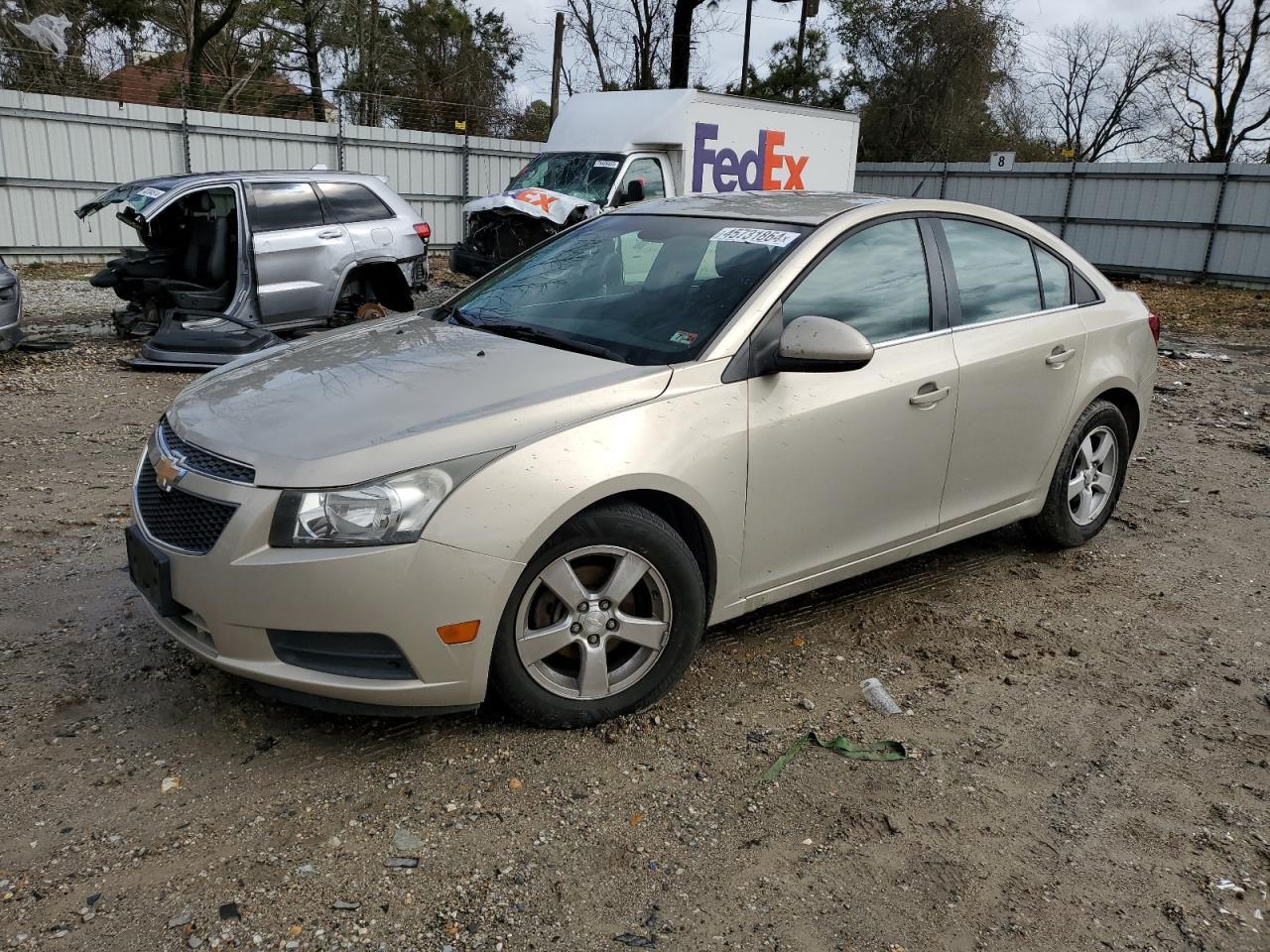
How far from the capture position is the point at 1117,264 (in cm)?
2092

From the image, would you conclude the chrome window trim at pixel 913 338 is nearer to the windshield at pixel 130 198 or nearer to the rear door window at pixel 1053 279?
the rear door window at pixel 1053 279

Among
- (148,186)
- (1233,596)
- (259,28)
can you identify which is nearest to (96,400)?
(148,186)

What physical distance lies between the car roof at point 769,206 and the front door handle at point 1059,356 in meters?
0.98

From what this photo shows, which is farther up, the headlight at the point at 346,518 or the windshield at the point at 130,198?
the windshield at the point at 130,198

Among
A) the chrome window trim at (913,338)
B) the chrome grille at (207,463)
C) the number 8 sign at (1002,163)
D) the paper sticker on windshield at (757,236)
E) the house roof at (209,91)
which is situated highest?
the house roof at (209,91)

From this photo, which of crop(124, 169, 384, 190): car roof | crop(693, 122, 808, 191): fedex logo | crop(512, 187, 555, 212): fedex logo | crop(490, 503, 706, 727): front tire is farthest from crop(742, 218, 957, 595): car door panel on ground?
crop(693, 122, 808, 191): fedex logo

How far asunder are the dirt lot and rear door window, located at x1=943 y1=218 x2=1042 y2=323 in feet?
4.07

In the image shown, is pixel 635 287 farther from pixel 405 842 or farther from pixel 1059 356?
pixel 405 842

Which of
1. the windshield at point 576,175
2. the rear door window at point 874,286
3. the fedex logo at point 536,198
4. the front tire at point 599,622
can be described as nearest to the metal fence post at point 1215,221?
the windshield at point 576,175

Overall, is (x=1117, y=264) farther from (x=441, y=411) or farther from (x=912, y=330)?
(x=441, y=411)

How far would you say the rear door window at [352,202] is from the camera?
9.96 meters

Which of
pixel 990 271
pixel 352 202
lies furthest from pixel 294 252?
pixel 990 271

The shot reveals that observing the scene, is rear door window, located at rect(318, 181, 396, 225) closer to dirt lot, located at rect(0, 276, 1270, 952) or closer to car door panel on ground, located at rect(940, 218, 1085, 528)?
dirt lot, located at rect(0, 276, 1270, 952)

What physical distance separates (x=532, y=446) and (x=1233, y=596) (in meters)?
3.43
